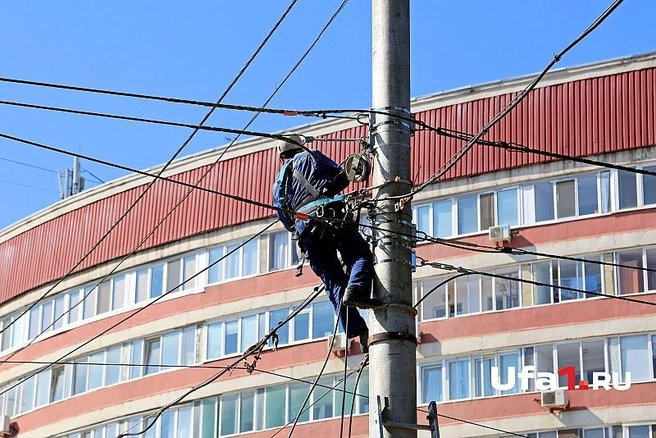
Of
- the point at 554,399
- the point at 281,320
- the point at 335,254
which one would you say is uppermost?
the point at 281,320

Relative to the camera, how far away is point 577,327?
36.2 metres

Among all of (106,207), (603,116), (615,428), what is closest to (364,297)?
(615,428)

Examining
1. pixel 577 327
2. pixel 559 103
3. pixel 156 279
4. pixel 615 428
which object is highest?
pixel 559 103

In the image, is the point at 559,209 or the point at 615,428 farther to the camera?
the point at 559,209

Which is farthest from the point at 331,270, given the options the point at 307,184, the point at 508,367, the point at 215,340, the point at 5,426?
the point at 5,426

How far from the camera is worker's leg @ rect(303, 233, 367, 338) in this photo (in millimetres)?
13031

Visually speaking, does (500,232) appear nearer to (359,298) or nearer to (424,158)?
(424,158)

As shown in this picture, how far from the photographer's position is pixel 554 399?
3569 centimetres

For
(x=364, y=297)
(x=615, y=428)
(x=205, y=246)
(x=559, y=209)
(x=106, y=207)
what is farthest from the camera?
(x=106, y=207)

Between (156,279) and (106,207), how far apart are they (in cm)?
358

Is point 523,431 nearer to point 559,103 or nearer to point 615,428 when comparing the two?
point 615,428

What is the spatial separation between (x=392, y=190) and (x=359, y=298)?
870 mm

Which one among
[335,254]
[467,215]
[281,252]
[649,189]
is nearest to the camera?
[335,254]

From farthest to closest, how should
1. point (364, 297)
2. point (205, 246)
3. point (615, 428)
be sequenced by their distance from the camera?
1. point (205, 246)
2. point (615, 428)
3. point (364, 297)
